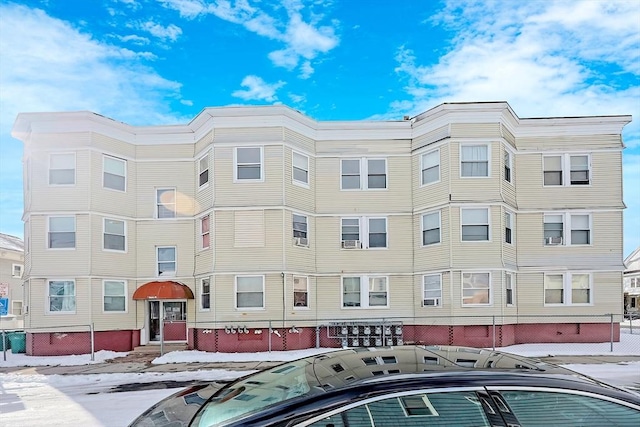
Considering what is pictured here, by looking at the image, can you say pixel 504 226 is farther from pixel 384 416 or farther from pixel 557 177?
pixel 384 416

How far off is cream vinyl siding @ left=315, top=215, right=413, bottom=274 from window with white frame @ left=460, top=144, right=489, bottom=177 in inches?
110

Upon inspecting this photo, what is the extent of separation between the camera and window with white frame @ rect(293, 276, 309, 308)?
→ 61.4ft

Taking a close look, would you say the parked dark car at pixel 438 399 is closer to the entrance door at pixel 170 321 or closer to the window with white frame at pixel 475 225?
the window with white frame at pixel 475 225

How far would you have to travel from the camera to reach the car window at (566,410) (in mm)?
3062

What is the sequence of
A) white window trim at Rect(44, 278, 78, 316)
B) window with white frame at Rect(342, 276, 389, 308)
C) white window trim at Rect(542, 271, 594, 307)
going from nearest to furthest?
1. white window trim at Rect(44, 278, 78, 316)
2. white window trim at Rect(542, 271, 594, 307)
3. window with white frame at Rect(342, 276, 389, 308)

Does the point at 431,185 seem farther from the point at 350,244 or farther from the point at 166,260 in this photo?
the point at 166,260

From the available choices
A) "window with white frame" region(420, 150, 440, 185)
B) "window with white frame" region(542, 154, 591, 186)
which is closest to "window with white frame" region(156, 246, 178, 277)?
"window with white frame" region(420, 150, 440, 185)

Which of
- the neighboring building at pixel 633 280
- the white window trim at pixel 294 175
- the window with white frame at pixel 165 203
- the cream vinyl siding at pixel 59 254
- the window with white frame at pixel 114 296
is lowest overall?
the neighboring building at pixel 633 280

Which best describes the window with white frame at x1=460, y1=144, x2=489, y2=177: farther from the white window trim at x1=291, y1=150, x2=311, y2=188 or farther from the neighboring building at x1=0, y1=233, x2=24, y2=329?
the neighboring building at x1=0, y1=233, x2=24, y2=329

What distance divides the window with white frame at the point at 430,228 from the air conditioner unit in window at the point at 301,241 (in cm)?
442

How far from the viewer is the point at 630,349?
17.5m

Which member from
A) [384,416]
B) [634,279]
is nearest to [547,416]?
[384,416]

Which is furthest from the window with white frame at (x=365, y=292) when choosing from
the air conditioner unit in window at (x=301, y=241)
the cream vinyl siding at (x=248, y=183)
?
the cream vinyl siding at (x=248, y=183)

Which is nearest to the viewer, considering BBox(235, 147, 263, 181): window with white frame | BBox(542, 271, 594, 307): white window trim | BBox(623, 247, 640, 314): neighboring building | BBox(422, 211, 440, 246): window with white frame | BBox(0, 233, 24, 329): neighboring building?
BBox(235, 147, 263, 181): window with white frame
